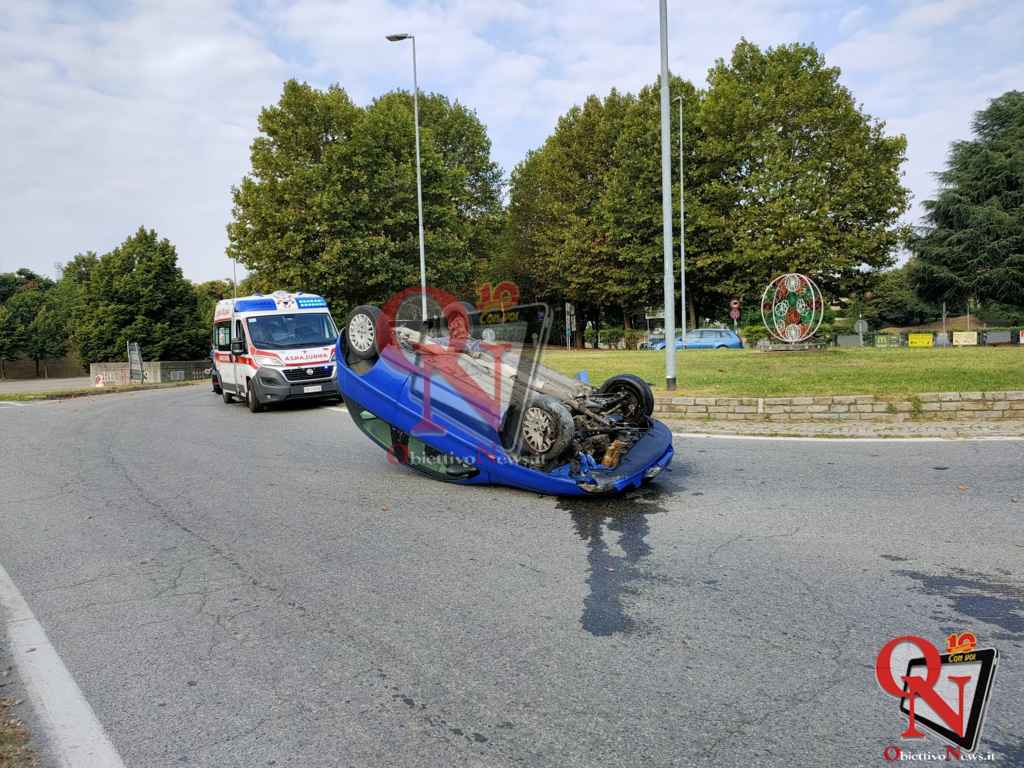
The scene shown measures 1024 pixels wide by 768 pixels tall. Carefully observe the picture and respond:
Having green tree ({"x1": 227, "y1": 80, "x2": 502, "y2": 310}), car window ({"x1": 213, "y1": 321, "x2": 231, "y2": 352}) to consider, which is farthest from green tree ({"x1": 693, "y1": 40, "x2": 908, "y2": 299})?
car window ({"x1": 213, "y1": 321, "x2": 231, "y2": 352})

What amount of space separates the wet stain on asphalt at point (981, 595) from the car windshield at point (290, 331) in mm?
13281

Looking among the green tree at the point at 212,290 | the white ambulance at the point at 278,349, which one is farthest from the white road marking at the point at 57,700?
the green tree at the point at 212,290

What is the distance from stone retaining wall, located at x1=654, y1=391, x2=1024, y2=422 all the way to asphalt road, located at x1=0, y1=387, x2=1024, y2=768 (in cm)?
202

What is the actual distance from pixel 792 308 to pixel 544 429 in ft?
45.5

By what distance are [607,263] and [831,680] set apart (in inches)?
1492

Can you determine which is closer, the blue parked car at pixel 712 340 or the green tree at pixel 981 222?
the blue parked car at pixel 712 340

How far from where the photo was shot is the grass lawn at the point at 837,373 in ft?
37.4

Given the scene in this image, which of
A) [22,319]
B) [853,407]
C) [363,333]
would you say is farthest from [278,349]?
[22,319]

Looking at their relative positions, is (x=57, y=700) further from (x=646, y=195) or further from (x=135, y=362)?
(x=646, y=195)

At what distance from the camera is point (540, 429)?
6.30 meters

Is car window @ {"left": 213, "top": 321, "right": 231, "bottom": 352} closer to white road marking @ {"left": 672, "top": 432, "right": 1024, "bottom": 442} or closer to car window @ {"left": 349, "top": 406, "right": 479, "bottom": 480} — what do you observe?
car window @ {"left": 349, "top": 406, "right": 479, "bottom": 480}

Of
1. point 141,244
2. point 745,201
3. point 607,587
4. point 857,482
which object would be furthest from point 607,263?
point 607,587

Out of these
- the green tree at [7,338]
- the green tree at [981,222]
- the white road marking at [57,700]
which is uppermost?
the green tree at [981,222]

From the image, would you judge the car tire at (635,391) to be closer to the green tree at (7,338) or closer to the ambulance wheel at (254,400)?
the ambulance wheel at (254,400)
